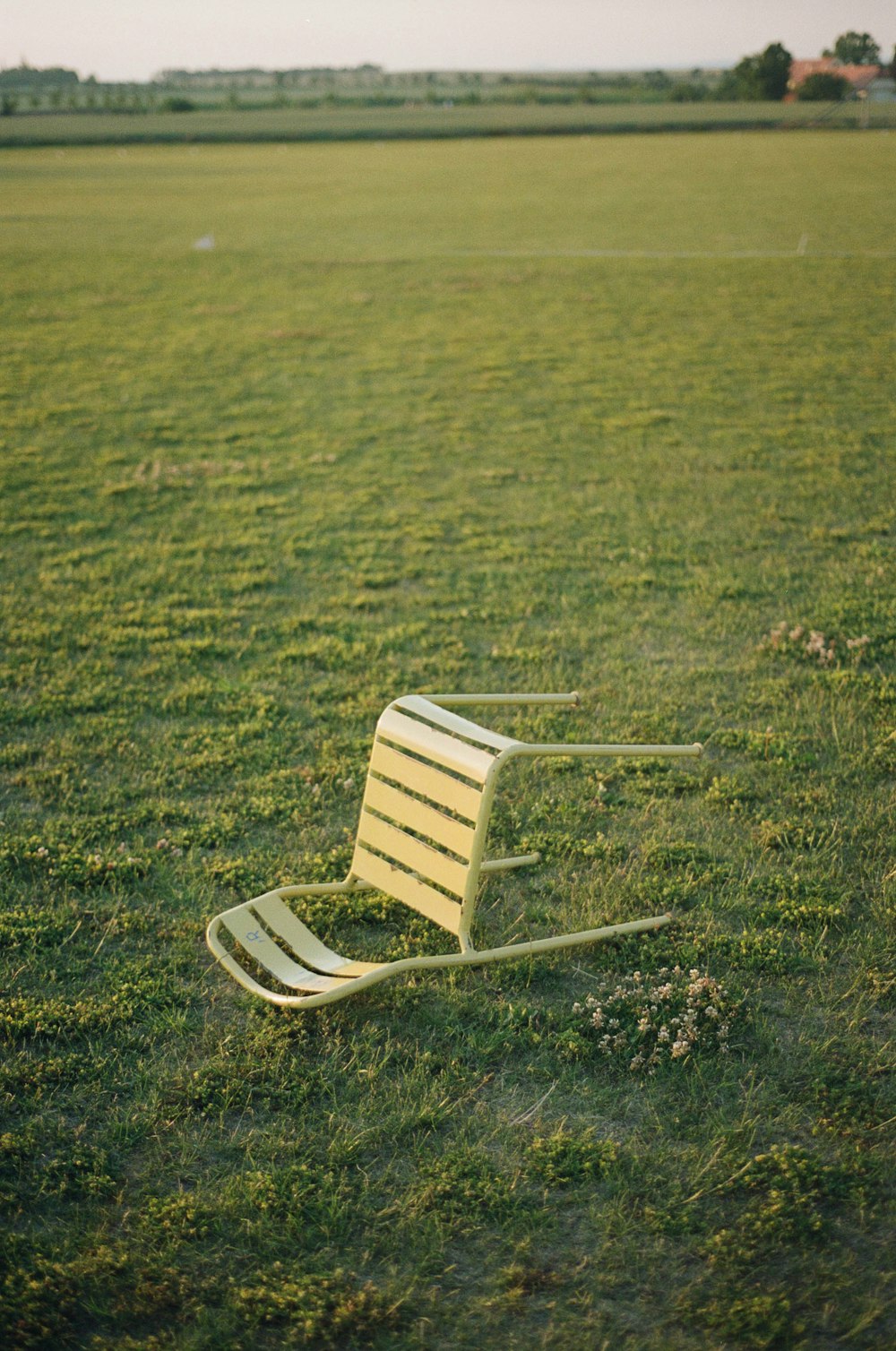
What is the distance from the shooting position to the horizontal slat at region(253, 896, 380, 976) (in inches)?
168

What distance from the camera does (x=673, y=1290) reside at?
310cm

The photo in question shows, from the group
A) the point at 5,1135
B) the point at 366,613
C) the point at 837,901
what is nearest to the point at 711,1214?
the point at 837,901

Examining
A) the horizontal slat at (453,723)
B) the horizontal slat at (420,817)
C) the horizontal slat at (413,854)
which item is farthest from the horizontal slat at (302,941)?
the horizontal slat at (453,723)

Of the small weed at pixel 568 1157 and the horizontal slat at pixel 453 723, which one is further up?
the horizontal slat at pixel 453 723

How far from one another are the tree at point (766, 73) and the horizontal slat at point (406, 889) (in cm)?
9023

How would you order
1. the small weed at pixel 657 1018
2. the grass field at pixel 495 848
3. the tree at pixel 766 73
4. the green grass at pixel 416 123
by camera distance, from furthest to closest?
1. the tree at pixel 766 73
2. the green grass at pixel 416 123
3. the small weed at pixel 657 1018
4. the grass field at pixel 495 848

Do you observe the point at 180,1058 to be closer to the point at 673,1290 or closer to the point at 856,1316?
the point at 673,1290

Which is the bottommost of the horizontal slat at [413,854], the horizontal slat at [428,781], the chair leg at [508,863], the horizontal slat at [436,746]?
the chair leg at [508,863]

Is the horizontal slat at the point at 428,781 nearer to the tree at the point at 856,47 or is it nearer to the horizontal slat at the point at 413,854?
the horizontal slat at the point at 413,854

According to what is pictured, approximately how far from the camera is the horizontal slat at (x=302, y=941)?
4.27m

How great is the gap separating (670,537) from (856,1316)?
6.79 m

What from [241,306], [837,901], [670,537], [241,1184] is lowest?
[241,1184]

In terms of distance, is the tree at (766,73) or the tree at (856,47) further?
the tree at (766,73)

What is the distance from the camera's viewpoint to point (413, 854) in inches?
173
